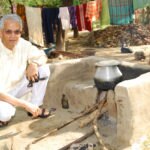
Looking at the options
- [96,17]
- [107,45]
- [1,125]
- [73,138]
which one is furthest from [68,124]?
[107,45]

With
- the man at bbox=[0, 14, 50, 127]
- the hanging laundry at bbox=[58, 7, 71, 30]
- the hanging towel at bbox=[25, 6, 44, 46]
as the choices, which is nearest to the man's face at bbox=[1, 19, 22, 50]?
the man at bbox=[0, 14, 50, 127]

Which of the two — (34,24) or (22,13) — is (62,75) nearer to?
(34,24)

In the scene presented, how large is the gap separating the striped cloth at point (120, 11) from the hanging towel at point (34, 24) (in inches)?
88.3

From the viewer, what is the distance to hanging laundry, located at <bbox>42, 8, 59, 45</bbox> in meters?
10.5

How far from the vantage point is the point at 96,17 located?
10.6 meters

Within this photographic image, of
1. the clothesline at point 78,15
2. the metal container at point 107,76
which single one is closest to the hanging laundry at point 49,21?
the clothesline at point 78,15

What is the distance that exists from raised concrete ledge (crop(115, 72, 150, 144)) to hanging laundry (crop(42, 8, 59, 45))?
703cm

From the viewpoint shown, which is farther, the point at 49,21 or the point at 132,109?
the point at 49,21

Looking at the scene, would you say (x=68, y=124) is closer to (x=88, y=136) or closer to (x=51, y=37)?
(x=88, y=136)

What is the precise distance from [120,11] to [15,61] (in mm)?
6793

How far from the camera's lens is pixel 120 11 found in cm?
1075

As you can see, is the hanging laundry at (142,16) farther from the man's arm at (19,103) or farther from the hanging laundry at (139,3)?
the man's arm at (19,103)

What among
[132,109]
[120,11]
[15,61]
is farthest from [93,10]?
[132,109]

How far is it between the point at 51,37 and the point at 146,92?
7391 mm
